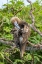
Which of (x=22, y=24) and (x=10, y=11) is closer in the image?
(x=22, y=24)

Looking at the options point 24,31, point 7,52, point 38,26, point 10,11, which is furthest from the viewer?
point 10,11

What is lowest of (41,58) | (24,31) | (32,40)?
(41,58)

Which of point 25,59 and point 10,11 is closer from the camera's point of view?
point 25,59

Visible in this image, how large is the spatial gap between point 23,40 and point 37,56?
2.91ft

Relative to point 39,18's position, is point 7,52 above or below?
below

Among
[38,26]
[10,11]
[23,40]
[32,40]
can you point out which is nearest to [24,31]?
[23,40]

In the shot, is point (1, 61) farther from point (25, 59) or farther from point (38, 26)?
point (38, 26)

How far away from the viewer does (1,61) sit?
16.0 feet

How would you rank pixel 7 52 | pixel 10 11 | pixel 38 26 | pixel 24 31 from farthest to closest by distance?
1. pixel 10 11
2. pixel 38 26
3. pixel 7 52
4. pixel 24 31

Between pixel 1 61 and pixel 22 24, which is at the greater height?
pixel 22 24

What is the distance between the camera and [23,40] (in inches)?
159

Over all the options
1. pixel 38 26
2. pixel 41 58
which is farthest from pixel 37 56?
pixel 38 26

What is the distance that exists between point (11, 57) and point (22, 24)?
3.36 ft

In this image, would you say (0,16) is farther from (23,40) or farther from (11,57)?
(23,40)
